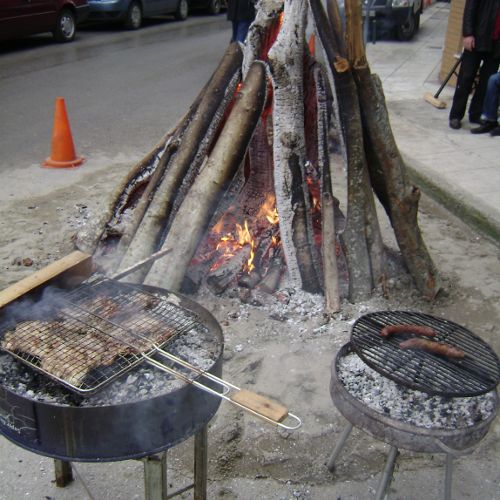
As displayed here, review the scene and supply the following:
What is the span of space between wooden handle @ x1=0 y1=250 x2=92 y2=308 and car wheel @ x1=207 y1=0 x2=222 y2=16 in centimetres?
2063

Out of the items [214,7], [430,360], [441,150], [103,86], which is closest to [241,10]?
[103,86]

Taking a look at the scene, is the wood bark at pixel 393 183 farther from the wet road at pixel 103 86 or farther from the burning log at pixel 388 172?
the wet road at pixel 103 86

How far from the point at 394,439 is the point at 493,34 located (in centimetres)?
728

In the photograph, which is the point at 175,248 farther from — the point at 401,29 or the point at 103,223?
the point at 401,29

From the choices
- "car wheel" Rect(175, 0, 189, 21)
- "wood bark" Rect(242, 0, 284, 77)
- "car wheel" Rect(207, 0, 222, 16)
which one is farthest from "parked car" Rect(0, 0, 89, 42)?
"wood bark" Rect(242, 0, 284, 77)

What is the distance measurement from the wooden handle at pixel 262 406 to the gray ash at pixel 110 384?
0.93 ft

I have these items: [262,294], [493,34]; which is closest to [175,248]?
[262,294]

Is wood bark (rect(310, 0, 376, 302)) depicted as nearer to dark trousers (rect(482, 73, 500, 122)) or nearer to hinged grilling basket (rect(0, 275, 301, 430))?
hinged grilling basket (rect(0, 275, 301, 430))

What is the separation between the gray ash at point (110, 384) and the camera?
2.28 metres

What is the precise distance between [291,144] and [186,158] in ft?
2.93

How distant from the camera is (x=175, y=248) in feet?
14.4

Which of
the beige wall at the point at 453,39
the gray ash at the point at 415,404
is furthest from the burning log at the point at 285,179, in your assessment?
the beige wall at the point at 453,39

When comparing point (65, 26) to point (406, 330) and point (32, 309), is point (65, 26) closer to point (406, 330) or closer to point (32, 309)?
point (32, 309)

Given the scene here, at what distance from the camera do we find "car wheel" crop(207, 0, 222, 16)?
71.5ft
